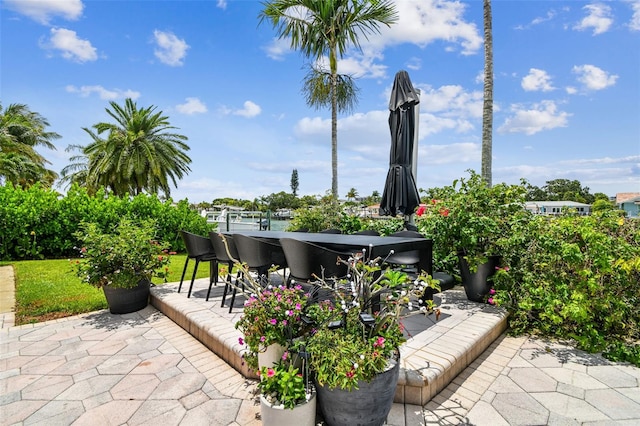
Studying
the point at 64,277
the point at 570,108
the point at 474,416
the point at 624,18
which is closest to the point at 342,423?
the point at 474,416

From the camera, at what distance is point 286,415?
1609 mm

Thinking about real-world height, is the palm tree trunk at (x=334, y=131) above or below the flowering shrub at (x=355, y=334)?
above

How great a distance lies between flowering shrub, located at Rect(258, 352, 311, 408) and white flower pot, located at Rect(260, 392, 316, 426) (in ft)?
0.06

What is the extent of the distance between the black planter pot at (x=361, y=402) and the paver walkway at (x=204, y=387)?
10.7 inches

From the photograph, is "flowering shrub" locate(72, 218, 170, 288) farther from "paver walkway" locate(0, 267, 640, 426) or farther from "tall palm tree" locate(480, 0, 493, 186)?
"tall palm tree" locate(480, 0, 493, 186)

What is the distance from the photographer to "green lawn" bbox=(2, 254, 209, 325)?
13.0 ft

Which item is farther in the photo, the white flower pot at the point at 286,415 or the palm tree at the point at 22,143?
the palm tree at the point at 22,143

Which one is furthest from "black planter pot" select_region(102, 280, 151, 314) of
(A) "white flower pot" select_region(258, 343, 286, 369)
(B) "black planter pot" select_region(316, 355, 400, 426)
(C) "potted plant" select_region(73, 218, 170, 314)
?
(B) "black planter pot" select_region(316, 355, 400, 426)

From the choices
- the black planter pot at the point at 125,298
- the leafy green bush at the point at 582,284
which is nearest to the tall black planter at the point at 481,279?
the leafy green bush at the point at 582,284

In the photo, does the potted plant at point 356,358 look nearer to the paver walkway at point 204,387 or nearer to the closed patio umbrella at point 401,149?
the paver walkway at point 204,387

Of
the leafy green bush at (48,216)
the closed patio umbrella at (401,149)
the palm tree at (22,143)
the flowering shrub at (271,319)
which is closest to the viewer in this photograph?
the flowering shrub at (271,319)

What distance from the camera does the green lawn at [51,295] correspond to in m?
3.96

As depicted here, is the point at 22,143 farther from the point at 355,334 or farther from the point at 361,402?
the point at 361,402

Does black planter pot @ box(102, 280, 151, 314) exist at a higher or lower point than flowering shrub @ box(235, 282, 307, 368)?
lower
